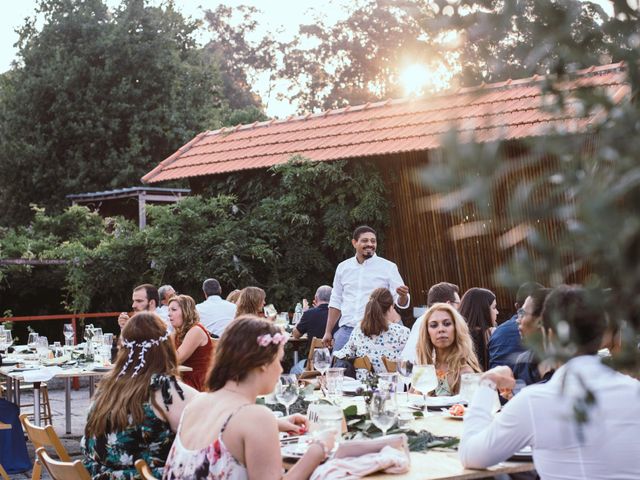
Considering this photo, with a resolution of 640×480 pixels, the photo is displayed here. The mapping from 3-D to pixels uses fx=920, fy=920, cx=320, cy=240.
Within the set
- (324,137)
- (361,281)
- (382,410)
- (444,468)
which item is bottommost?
(444,468)

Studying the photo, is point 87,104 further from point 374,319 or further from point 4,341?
point 374,319

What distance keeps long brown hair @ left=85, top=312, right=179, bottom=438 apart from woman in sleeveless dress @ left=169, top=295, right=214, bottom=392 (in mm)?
2850

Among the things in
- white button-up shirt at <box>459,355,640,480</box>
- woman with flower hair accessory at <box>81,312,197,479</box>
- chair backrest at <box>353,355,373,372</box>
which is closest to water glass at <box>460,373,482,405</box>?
white button-up shirt at <box>459,355,640,480</box>

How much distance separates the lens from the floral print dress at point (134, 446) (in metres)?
4.59

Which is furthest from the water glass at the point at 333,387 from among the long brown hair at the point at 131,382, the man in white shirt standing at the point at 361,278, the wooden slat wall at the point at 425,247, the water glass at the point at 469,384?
the wooden slat wall at the point at 425,247

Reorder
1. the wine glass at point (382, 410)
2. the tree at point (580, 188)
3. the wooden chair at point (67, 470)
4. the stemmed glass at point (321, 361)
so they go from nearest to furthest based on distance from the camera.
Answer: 1. the tree at point (580, 188)
2. the wooden chair at point (67, 470)
3. the wine glass at point (382, 410)
4. the stemmed glass at point (321, 361)

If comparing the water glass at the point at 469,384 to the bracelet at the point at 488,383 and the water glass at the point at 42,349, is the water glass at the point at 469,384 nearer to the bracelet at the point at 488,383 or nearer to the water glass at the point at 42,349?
the bracelet at the point at 488,383

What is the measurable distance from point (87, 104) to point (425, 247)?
663 inches

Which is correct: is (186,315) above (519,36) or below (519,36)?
below

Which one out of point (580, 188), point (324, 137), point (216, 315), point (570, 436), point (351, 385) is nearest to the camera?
point (580, 188)

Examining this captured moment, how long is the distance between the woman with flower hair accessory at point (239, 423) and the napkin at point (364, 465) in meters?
0.05

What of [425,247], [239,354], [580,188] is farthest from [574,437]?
[425,247]

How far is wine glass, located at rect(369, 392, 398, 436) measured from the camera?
4.33m

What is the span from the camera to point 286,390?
5.05 metres
